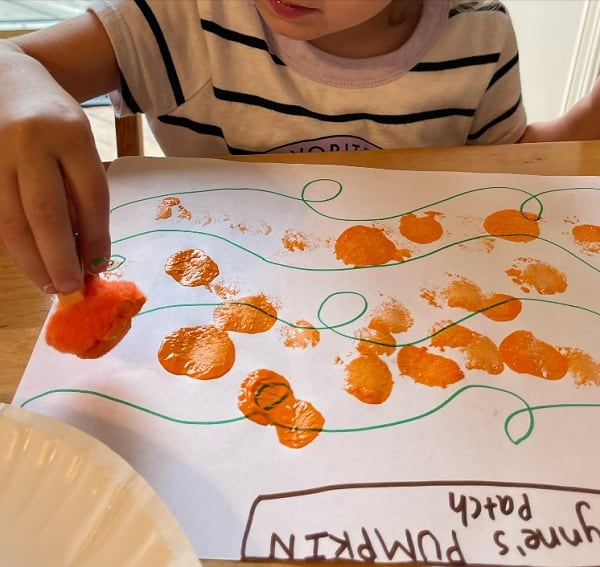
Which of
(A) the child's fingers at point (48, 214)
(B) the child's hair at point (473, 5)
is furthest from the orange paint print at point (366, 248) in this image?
(B) the child's hair at point (473, 5)

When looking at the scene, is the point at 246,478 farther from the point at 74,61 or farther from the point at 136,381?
the point at 74,61

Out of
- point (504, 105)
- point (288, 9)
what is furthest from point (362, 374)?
point (504, 105)

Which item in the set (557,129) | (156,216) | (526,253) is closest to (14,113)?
(156,216)

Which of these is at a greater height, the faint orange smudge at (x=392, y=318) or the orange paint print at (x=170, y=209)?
the orange paint print at (x=170, y=209)

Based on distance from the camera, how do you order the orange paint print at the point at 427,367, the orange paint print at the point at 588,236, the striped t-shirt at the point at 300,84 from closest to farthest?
the orange paint print at the point at 427,367, the orange paint print at the point at 588,236, the striped t-shirt at the point at 300,84

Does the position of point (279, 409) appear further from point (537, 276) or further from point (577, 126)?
point (577, 126)

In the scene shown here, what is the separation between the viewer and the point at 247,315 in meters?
0.43

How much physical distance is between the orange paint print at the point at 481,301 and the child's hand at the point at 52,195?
0.24 metres

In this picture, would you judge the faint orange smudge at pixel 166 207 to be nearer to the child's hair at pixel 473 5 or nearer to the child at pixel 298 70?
the child at pixel 298 70

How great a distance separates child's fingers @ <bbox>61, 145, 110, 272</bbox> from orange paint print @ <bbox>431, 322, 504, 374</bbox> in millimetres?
223

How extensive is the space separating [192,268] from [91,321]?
0.12 m

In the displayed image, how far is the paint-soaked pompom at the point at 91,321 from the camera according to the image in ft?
1.18

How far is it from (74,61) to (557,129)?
53 centimetres

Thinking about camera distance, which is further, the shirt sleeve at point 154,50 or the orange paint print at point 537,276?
the shirt sleeve at point 154,50
